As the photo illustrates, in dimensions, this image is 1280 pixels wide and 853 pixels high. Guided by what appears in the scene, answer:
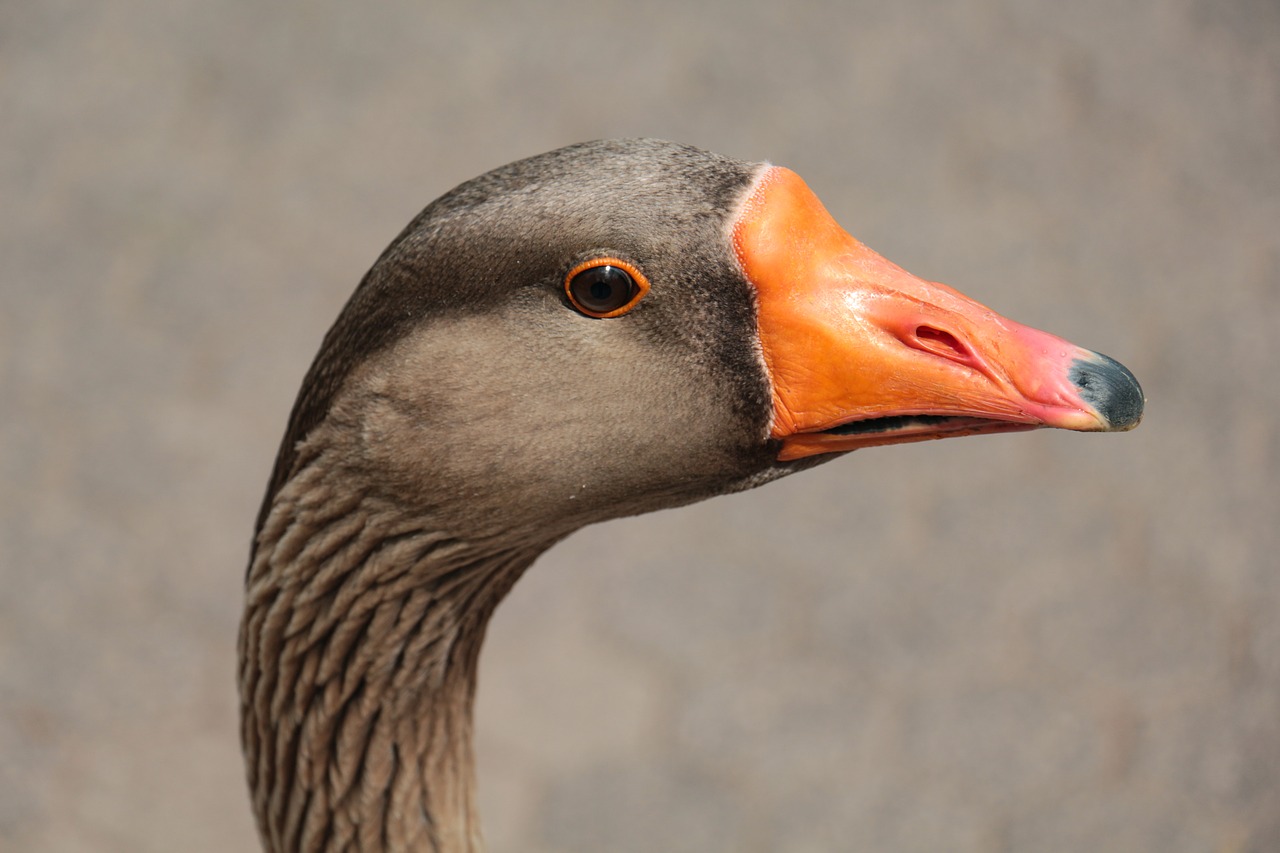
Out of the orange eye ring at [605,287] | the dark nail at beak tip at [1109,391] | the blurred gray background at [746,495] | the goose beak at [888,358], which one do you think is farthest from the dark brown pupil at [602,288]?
the blurred gray background at [746,495]

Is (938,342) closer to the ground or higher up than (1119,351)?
closer to the ground

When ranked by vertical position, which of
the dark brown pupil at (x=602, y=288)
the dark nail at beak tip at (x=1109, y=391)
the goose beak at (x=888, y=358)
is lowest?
the dark nail at beak tip at (x=1109, y=391)

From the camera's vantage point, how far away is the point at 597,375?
1.96m

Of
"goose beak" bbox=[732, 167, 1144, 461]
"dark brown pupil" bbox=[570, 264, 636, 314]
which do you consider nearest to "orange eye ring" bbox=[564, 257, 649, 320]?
"dark brown pupil" bbox=[570, 264, 636, 314]

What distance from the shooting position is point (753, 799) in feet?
15.2

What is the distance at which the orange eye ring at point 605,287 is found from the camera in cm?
188

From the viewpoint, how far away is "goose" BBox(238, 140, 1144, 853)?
73.4 inches

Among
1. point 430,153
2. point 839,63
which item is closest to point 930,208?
point 839,63

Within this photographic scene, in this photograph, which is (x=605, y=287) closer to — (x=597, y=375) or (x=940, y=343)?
(x=597, y=375)

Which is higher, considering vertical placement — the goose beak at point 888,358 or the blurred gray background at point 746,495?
the blurred gray background at point 746,495

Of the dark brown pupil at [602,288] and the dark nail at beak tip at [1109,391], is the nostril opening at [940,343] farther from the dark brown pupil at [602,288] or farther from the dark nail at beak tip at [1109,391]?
the dark brown pupil at [602,288]

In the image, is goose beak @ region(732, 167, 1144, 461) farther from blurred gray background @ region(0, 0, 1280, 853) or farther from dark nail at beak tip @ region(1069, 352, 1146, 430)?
blurred gray background @ region(0, 0, 1280, 853)

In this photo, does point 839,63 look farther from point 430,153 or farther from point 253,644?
point 253,644

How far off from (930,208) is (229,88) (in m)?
3.57
